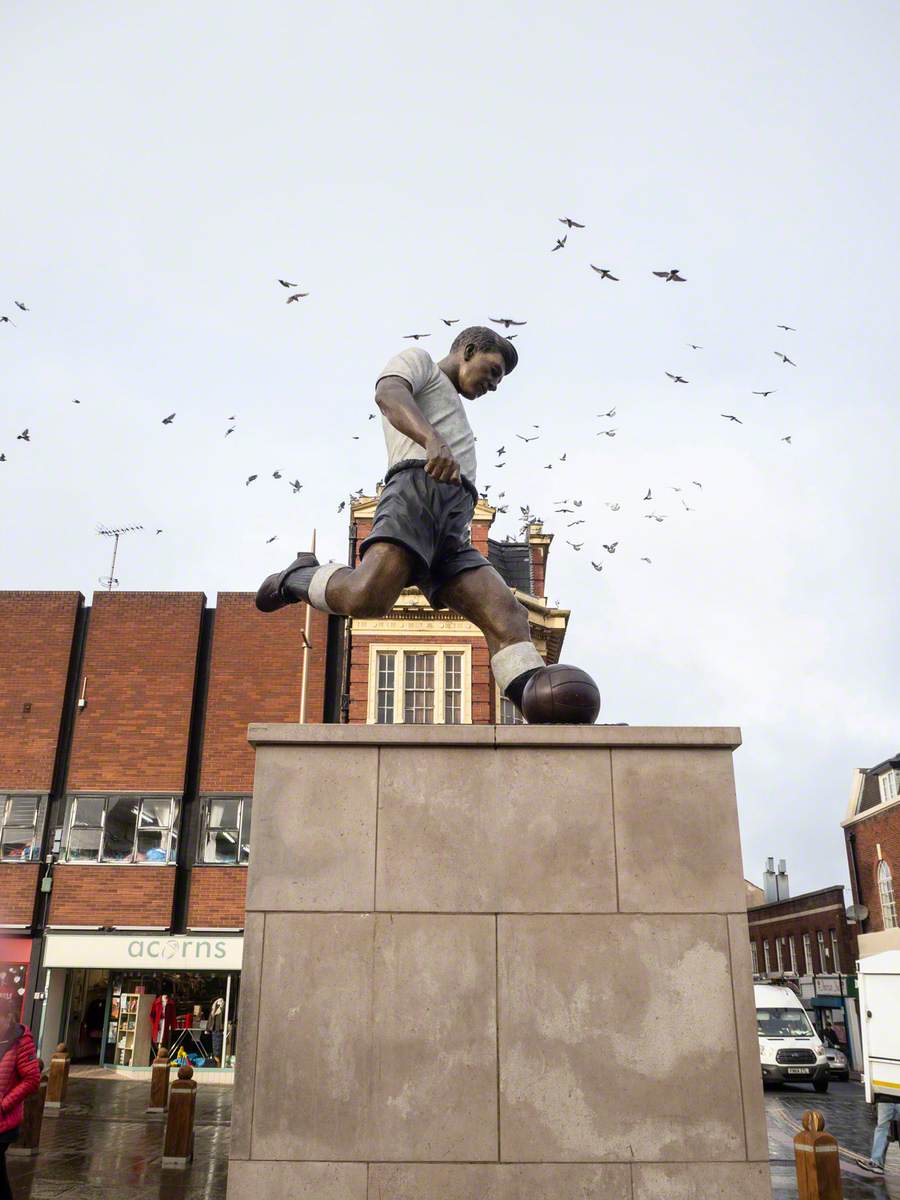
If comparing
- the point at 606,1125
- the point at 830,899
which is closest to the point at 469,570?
the point at 606,1125

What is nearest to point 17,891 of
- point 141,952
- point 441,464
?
point 141,952

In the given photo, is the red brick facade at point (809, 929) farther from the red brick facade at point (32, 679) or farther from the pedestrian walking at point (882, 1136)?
the pedestrian walking at point (882, 1136)

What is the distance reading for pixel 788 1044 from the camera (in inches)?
930

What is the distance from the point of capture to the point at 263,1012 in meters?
4.47

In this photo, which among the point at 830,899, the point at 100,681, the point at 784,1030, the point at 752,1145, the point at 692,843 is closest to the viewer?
the point at 752,1145

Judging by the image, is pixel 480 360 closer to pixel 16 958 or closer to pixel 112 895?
pixel 112 895

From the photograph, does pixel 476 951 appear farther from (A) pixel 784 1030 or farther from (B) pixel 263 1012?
(A) pixel 784 1030

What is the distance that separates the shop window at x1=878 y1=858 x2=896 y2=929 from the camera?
1444 inches

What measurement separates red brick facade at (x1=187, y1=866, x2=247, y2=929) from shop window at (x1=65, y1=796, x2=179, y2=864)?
0.95m

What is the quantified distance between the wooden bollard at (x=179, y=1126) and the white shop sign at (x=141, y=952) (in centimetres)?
1505

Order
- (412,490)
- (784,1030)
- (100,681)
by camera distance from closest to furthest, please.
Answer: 1. (412,490)
2. (784,1030)
3. (100,681)

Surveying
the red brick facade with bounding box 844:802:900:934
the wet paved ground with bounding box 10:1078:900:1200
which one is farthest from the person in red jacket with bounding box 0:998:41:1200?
the red brick facade with bounding box 844:802:900:934

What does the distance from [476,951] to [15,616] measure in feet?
87.3

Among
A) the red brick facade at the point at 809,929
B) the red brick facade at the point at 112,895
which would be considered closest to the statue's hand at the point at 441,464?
the red brick facade at the point at 112,895
